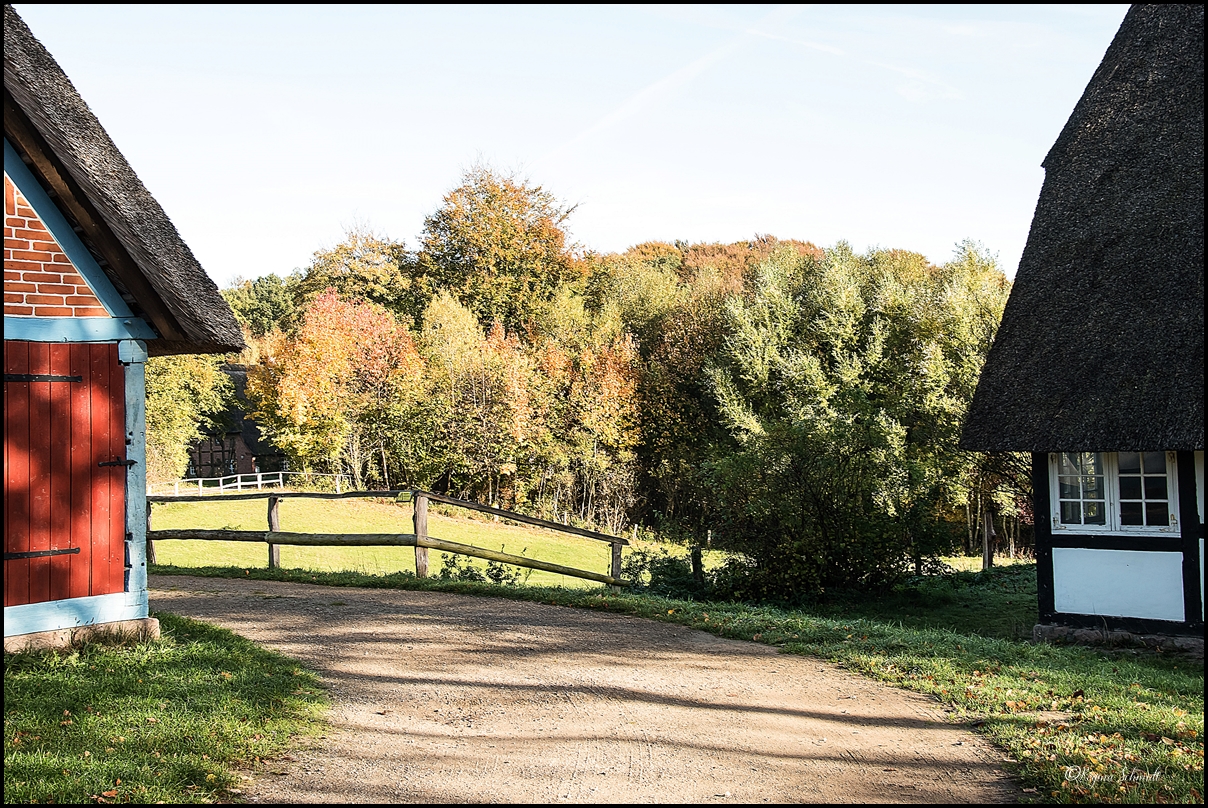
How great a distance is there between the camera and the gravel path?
5062mm

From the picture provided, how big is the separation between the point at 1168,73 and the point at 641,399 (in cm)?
2531

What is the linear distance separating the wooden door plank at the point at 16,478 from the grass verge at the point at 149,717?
58cm

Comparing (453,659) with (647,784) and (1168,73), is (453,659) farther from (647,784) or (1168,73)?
(1168,73)

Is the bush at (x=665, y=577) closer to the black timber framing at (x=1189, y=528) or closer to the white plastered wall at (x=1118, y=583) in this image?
the white plastered wall at (x=1118, y=583)

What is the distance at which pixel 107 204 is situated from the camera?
24.2 feet

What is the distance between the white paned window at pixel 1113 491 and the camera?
1068 cm

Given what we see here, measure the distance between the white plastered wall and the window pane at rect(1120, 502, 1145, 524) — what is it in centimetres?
39

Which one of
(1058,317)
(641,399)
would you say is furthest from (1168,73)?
(641,399)

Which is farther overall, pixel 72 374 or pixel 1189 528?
pixel 1189 528

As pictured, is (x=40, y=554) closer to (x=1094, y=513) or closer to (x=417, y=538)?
(x=417, y=538)

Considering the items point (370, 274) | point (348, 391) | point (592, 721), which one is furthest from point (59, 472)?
point (370, 274)

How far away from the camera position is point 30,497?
281 inches

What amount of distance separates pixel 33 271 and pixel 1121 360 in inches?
455

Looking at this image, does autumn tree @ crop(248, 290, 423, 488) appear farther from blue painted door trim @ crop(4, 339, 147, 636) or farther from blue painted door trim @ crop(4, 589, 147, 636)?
blue painted door trim @ crop(4, 589, 147, 636)
